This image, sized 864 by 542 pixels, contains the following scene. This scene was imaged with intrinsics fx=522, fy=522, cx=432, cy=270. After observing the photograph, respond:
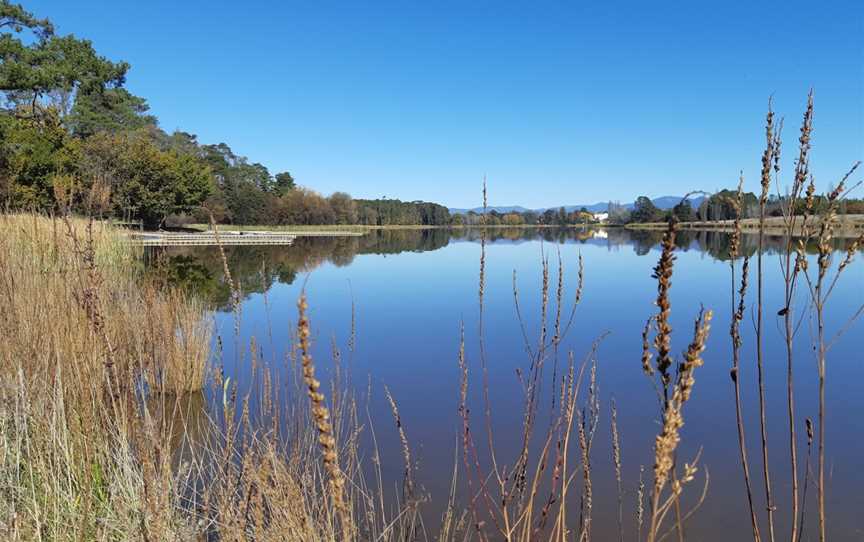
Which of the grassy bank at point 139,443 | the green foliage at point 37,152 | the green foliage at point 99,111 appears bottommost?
the grassy bank at point 139,443

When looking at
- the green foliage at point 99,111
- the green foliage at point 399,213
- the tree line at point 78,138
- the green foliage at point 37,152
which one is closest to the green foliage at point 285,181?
the green foliage at point 399,213

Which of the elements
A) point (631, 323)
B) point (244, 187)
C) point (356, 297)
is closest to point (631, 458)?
point (631, 323)

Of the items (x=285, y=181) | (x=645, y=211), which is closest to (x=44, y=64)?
(x=285, y=181)

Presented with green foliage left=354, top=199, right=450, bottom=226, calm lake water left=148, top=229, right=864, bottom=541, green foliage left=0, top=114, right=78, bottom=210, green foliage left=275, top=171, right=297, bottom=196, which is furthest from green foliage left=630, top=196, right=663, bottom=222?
green foliage left=0, top=114, right=78, bottom=210

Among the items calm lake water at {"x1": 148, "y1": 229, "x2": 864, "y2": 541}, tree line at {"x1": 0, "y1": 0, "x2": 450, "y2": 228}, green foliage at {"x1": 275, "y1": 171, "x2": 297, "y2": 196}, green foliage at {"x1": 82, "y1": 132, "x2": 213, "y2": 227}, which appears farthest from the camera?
green foliage at {"x1": 275, "y1": 171, "x2": 297, "y2": 196}

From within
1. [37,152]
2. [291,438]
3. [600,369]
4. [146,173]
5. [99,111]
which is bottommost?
[600,369]

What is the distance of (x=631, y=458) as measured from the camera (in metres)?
5.09

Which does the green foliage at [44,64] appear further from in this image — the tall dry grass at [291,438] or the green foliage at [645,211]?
the green foliage at [645,211]

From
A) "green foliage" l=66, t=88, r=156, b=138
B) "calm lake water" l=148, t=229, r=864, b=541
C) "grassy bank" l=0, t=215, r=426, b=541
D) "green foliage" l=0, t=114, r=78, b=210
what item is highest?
"green foliage" l=66, t=88, r=156, b=138

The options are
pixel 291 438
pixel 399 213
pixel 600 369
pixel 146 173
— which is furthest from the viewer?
pixel 399 213

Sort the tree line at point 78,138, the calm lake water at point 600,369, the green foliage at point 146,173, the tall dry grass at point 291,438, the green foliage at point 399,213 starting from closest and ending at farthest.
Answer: the tall dry grass at point 291,438, the calm lake water at point 600,369, the tree line at point 78,138, the green foliage at point 146,173, the green foliage at point 399,213

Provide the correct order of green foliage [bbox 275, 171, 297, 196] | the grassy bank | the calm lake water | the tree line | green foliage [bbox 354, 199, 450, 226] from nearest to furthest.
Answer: the grassy bank
the calm lake water
the tree line
green foliage [bbox 275, 171, 297, 196]
green foliage [bbox 354, 199, 450, 226]

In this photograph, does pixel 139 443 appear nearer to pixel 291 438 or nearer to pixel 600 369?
pixel 291 438

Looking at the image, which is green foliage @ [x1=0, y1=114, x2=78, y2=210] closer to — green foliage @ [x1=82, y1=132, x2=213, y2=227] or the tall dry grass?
green foliage @ [x1=82, y1=132, x2=213, y2=227]
